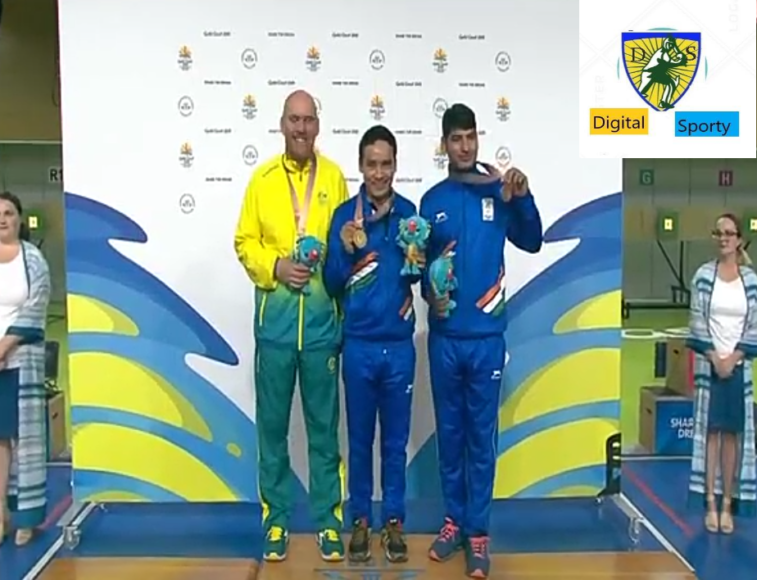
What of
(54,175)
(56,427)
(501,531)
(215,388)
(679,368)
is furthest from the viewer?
(54,175)

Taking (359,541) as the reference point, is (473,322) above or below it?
above

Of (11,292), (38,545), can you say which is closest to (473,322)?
(11,292)

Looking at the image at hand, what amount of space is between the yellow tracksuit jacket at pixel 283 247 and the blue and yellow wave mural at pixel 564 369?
116 centimetres

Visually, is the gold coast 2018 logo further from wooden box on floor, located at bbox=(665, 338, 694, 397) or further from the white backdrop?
wooden box on floor, located at bbox=(665, 338, 694, 397)

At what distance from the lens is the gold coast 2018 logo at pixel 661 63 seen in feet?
14.5

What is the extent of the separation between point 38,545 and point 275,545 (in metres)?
1.15

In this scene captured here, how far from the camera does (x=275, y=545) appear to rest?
3846 mm

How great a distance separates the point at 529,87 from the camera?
4359 mm

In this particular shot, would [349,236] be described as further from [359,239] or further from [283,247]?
[283,247]

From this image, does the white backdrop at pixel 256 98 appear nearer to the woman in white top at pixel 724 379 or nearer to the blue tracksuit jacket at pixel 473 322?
the woman in white top at pixel 724 379

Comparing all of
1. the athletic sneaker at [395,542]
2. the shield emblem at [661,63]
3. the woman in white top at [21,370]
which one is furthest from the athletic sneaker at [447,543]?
the shield emblem at [661,63]

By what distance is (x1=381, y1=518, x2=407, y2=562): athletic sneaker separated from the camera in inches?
147

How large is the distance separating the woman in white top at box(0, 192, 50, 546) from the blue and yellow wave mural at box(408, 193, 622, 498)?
168 centimetres

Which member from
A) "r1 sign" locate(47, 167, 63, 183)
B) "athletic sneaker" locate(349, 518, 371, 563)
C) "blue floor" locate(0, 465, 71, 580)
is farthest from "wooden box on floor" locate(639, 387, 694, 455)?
"r1 sign" locate(47, 167, 63, 183)
